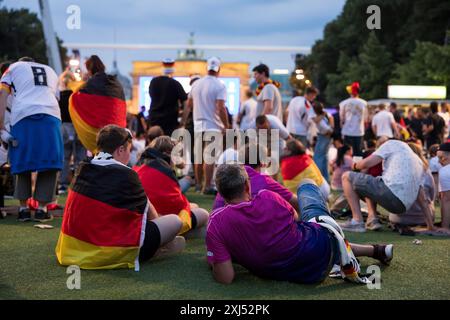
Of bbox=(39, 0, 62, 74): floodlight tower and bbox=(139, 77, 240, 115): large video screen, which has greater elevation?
bbox=(39, 0, 62, 74): floodlight tower

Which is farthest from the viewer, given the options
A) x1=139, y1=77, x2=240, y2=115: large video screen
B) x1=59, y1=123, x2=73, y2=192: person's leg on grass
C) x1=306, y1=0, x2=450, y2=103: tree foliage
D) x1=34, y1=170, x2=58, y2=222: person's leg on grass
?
x1=306, y1=0, x2=450, y2=103: tree foliage

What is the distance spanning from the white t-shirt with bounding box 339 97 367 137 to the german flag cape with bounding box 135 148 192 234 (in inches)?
305

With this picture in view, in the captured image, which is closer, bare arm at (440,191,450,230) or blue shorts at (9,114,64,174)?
bare arm at (440,191,450,230)

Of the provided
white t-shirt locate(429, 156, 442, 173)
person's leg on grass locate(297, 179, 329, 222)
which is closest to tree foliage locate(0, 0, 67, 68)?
white t-shirt locate(429, 156, 442, 173)

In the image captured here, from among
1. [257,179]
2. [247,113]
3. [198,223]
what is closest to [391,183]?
[257,179]

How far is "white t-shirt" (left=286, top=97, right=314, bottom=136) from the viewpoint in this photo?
11.2 meters

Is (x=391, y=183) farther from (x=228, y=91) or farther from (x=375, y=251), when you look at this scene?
(x=228, y=91)

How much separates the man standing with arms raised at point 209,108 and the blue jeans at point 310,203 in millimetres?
4864

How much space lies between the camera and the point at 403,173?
6.40 meters

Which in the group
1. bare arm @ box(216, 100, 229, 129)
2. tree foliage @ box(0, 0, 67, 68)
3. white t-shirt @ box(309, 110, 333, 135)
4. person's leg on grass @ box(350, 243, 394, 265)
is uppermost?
tree foliage @ box(0, 0, 67, 68)

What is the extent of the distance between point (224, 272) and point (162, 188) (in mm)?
1512

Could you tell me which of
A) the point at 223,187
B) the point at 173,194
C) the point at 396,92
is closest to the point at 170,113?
the point at 173,194

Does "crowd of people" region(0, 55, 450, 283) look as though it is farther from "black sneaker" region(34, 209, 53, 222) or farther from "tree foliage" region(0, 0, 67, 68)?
"tree foliage" region(0, 0, 67, 68)
